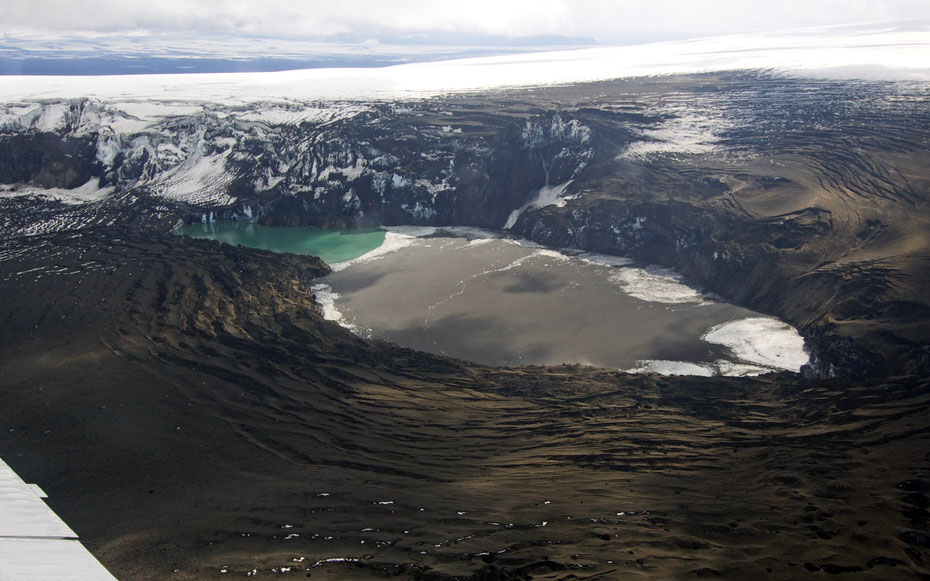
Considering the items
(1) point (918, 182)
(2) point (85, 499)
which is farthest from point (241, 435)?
(1) point (918, 182)

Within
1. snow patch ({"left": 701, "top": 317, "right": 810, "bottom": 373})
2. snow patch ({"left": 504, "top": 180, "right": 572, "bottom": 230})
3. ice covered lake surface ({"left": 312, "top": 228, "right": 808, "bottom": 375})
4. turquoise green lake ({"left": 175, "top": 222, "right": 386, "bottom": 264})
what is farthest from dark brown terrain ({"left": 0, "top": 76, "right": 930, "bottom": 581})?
turquoise green lake ({"left": 175, "top": 222, "right": 386, "bottom": 264})

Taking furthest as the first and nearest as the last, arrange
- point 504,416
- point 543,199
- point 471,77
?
point 471,77 → point 543,199 → point 504,416

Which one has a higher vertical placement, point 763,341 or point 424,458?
point 763,341

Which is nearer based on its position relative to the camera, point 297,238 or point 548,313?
point 548,313

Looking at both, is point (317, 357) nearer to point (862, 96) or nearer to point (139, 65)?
point (862, 96)

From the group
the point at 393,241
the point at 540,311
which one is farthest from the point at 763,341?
the point at 393,241

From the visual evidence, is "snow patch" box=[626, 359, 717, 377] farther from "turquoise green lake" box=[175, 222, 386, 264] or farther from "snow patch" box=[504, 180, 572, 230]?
"turquoise green lake" box=[175, 222, 386, 264]

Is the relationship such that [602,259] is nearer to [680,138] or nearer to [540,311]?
[540,311]
